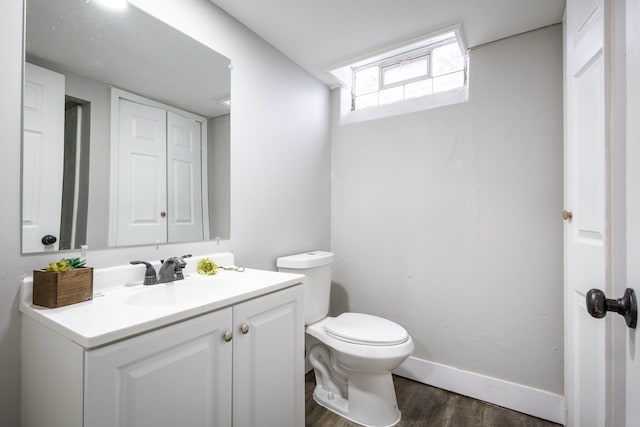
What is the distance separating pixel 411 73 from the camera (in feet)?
6.74

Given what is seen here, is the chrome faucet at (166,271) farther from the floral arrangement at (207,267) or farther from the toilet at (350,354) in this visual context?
the toilet at (350,354)

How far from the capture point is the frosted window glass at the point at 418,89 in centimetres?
198

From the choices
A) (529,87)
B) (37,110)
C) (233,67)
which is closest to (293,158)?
(233,67)

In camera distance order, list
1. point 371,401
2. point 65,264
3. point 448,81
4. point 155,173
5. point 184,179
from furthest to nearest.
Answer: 1. point 448,81
2. point 371,401
3. point 184,179
4. point 155,173
5. point 65,264

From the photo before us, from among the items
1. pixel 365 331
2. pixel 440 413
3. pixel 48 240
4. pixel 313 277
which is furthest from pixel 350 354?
pixel 48 240

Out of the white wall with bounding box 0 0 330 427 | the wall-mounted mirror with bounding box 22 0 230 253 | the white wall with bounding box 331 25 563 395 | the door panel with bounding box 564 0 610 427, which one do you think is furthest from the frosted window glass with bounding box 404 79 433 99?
the wall-mounted mirror with bounding box 22 0 230 253

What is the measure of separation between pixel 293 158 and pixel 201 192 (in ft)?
2.32

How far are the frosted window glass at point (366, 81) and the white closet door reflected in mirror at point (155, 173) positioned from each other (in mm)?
1323

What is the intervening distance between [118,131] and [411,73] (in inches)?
71.4

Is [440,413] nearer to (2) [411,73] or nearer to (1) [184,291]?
(1) [184,291]

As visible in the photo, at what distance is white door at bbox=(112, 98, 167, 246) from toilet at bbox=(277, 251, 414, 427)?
2.46ft

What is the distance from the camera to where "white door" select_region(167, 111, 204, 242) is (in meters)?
1.35

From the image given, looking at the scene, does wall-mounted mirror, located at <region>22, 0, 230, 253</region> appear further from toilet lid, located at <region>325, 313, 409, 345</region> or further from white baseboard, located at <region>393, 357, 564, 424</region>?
white baseboard, located at <region>393, 357, 564, 424</region>

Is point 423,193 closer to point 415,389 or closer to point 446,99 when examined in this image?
point 446,99
